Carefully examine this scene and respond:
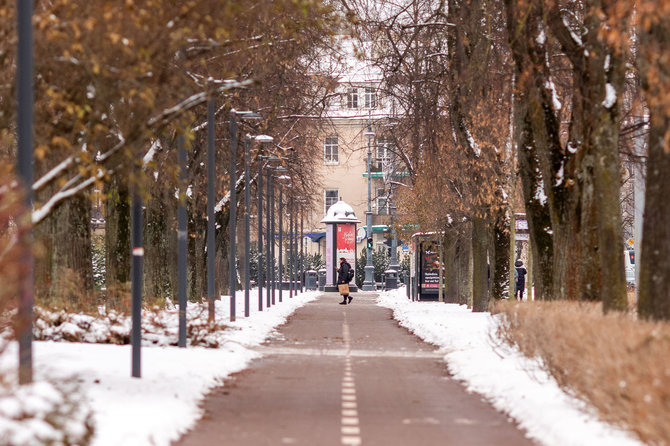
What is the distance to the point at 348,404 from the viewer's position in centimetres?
1522

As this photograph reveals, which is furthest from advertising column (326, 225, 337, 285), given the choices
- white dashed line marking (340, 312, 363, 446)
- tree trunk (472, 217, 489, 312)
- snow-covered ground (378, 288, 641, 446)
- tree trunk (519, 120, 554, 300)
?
white dashed line marking (340, 312, 363, 446)

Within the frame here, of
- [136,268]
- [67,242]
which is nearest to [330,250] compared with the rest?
[67,242]

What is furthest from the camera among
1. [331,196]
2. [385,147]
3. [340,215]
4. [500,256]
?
[331,196]

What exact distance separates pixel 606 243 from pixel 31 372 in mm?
7921

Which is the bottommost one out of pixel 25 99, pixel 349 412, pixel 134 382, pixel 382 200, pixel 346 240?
pixel 349 412

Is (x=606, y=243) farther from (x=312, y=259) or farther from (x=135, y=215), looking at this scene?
(x=312, y=259)

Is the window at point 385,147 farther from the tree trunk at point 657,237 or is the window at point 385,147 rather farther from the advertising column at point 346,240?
the tree trunk at point 657,237

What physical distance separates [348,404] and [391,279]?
68.3 m

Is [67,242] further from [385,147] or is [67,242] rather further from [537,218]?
[385,147]

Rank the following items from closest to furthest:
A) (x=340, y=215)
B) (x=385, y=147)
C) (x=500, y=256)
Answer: (x=500, y=256) → (x=385, y=147) → (x=340, y=215)

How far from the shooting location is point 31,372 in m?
12.4

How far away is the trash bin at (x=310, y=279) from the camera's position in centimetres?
A: 8638

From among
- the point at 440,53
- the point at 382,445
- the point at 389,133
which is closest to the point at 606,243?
the point at 382,445

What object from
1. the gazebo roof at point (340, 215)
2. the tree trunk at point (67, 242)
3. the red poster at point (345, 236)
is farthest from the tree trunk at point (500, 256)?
the red poster at point (345, 236)
